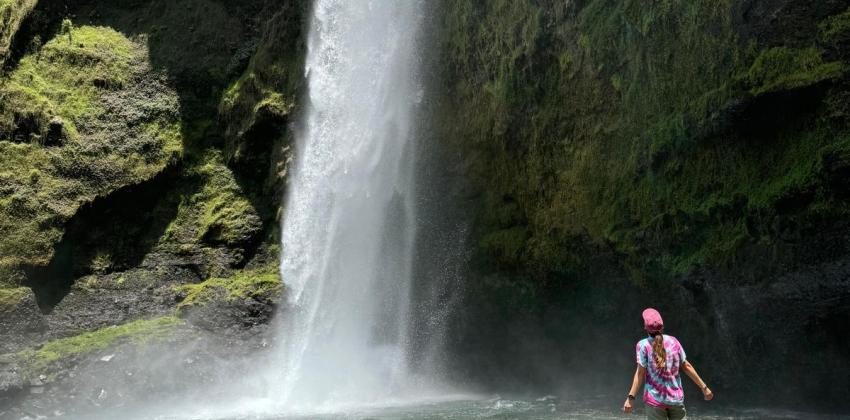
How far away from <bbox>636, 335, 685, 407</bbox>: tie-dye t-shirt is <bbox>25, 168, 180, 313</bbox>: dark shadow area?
14.7 metres

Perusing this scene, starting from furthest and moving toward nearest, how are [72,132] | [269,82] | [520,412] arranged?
[269,82] → [72,132] → [520,412]

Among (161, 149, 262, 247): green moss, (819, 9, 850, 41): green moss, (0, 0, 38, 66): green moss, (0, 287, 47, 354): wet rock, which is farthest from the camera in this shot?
(0, 0, 38, 66): green moss

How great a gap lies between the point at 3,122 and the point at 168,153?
144 inches

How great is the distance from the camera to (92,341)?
1548 cm

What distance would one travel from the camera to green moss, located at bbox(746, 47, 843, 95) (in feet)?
28.0

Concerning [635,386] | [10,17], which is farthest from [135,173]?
[635,386]

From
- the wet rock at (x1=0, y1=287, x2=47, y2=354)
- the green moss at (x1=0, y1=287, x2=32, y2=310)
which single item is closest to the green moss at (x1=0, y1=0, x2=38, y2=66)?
the green moss at (x1=0, y1=287, x2=32, y2=310)

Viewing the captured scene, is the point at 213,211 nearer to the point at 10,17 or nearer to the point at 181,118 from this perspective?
the point at 181,118

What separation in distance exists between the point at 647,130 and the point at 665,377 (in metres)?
6.14

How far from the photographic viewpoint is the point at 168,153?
739 inches

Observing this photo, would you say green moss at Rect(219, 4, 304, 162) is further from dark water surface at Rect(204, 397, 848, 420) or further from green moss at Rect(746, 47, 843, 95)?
green moss at Rect(746, 47, 843, 95)

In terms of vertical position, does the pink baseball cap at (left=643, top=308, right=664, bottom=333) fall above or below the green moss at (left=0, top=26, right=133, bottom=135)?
below

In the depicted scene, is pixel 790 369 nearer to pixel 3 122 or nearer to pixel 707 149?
pixel 707 149

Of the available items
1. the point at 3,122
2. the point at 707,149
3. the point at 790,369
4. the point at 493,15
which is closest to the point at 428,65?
Result: the point at 493,15
